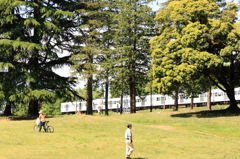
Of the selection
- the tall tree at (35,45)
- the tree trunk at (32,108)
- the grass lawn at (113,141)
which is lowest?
the grass lawn at (113,141)

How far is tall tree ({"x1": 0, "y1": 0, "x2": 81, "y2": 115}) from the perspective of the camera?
34.2 m

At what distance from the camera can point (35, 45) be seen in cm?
3422

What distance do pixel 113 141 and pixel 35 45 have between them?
17207mm

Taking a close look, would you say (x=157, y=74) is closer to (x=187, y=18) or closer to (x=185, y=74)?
(x=185, y=74)

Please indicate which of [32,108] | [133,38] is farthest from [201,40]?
[32,108]

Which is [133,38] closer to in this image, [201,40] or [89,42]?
[89,42]

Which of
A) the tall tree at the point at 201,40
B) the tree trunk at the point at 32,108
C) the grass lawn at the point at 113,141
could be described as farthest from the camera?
the tree trunk at the point at 32,108

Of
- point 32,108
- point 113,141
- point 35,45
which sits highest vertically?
point 35,45

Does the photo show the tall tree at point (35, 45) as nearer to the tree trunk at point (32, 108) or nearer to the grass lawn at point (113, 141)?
the tree trunk at point (32, 108)

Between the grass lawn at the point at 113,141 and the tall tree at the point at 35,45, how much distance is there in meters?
6.66

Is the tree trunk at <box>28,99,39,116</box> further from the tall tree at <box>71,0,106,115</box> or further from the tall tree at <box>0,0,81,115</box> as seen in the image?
the tall tree at <box>71,0,106,115</box>

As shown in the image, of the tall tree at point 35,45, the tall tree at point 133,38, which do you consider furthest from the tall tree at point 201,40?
the tall tree at point 35,45

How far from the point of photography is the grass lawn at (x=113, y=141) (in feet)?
53.9

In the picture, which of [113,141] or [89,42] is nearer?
[113,141]
